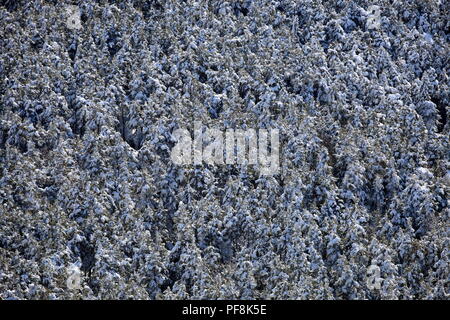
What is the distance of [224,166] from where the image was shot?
58.1 meters

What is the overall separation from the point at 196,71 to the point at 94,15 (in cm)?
1282

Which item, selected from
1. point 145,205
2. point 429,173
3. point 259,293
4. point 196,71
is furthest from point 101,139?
point 429,173

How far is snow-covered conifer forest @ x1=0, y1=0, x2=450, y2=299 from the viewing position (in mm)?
50531

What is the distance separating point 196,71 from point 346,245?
19.9 meters

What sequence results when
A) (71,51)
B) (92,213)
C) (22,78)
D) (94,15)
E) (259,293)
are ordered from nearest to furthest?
1. (259,293)
2. (92,213)
3. (22,78)
4. (71,51)
5. (94,15)

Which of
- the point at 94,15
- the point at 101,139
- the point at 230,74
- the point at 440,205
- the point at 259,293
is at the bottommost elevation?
the point at 259,293

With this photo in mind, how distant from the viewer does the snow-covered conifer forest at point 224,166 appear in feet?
166

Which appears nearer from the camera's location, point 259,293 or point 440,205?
point 259,293

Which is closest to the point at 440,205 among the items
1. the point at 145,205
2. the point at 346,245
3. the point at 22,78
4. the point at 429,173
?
the point at 429,173

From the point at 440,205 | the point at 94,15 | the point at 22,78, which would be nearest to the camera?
the point at 440,205

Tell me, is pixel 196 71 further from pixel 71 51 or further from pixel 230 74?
pixel 71 51

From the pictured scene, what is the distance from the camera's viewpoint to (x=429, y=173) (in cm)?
5775

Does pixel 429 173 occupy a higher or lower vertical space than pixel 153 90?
lower

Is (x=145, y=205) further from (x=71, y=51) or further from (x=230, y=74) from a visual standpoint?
(x=71, y=51)
